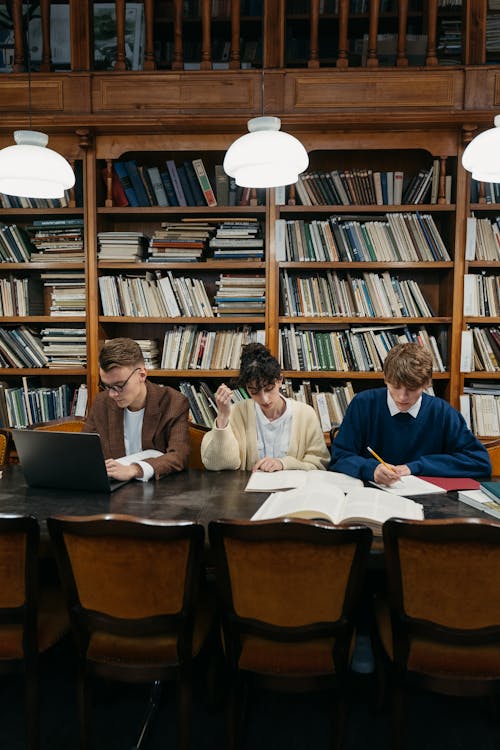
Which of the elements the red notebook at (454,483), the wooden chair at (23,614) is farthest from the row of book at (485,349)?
the wooden chair at (23,614)

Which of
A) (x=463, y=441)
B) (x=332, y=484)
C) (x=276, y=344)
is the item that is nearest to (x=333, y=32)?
(x=276, y=344)

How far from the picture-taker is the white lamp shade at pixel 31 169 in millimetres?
2205

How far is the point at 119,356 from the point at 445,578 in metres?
1.53

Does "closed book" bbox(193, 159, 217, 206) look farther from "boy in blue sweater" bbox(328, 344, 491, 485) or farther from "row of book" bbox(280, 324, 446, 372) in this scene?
"boy in blue sweater" bbox(328, 344, 491, 485)

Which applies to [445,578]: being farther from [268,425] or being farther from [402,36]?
[402,36]

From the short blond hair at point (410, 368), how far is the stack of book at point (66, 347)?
6.72ft

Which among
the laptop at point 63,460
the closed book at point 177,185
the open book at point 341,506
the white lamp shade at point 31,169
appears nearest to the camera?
the open book at point 341,506

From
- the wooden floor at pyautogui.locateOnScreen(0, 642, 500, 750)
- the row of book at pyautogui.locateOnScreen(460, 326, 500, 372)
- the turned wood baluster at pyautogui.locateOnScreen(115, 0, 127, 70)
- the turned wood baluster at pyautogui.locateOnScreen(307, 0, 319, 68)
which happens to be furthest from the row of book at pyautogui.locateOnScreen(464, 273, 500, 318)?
the turned wood baluster at pyautogui.locateOnScreen(115, 0, 127, 70)

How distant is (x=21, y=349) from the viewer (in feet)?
12.1

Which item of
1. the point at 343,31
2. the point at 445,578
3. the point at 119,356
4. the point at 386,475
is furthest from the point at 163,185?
the point at 445,578

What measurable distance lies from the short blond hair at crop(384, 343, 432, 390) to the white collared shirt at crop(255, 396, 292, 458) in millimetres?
546

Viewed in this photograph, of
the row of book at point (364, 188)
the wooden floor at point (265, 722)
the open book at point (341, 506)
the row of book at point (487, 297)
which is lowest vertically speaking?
the wooden floor at point (265, 722)

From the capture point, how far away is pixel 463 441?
8.09ft

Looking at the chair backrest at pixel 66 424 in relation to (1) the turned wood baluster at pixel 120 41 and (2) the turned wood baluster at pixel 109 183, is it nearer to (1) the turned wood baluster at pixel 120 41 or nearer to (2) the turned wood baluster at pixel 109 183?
(2) the turned wood baluster at pixel 109 183
